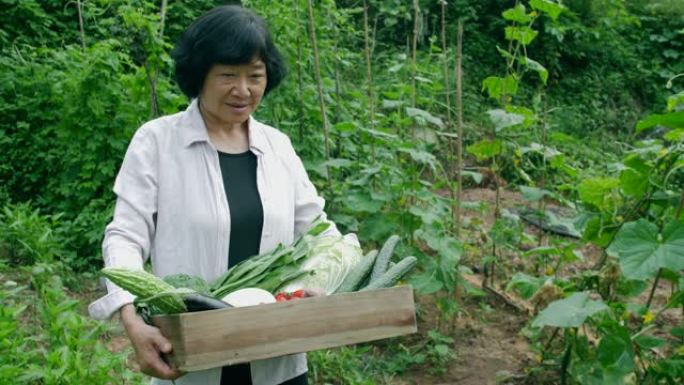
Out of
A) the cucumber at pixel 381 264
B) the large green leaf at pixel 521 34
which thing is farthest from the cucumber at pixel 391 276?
the large green leaf at pixel 521 34

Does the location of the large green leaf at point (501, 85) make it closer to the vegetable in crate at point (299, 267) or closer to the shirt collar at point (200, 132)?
the shirt collar at point (200, 132)

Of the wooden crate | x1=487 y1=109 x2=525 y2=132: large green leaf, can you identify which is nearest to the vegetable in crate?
the wooden crate

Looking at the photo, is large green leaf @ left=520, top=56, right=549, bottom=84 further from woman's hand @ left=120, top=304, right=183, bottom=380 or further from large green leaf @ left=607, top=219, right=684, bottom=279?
woman's hand @ left=120, top=304, right=183, bottom=380

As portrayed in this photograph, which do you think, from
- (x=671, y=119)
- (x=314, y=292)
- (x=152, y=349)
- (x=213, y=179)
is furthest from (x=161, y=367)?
(x=671, y=119)

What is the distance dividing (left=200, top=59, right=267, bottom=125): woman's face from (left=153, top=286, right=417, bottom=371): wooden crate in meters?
0.71

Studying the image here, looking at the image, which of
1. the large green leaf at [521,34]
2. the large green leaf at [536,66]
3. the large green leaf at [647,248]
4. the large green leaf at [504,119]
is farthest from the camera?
the large green leaf at [521,34]

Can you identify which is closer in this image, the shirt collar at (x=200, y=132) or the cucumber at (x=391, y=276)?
the cucumber at (x=391, y=276)

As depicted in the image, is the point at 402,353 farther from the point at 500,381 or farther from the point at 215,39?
the point at 215,39

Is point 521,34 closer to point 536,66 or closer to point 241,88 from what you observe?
point 536,66

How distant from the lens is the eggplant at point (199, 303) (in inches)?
65.1

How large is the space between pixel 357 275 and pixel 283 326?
1.17 feet

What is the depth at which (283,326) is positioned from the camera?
1686mm

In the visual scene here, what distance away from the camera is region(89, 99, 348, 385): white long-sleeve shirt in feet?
6.40

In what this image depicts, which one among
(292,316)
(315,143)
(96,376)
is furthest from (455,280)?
(292,316)
